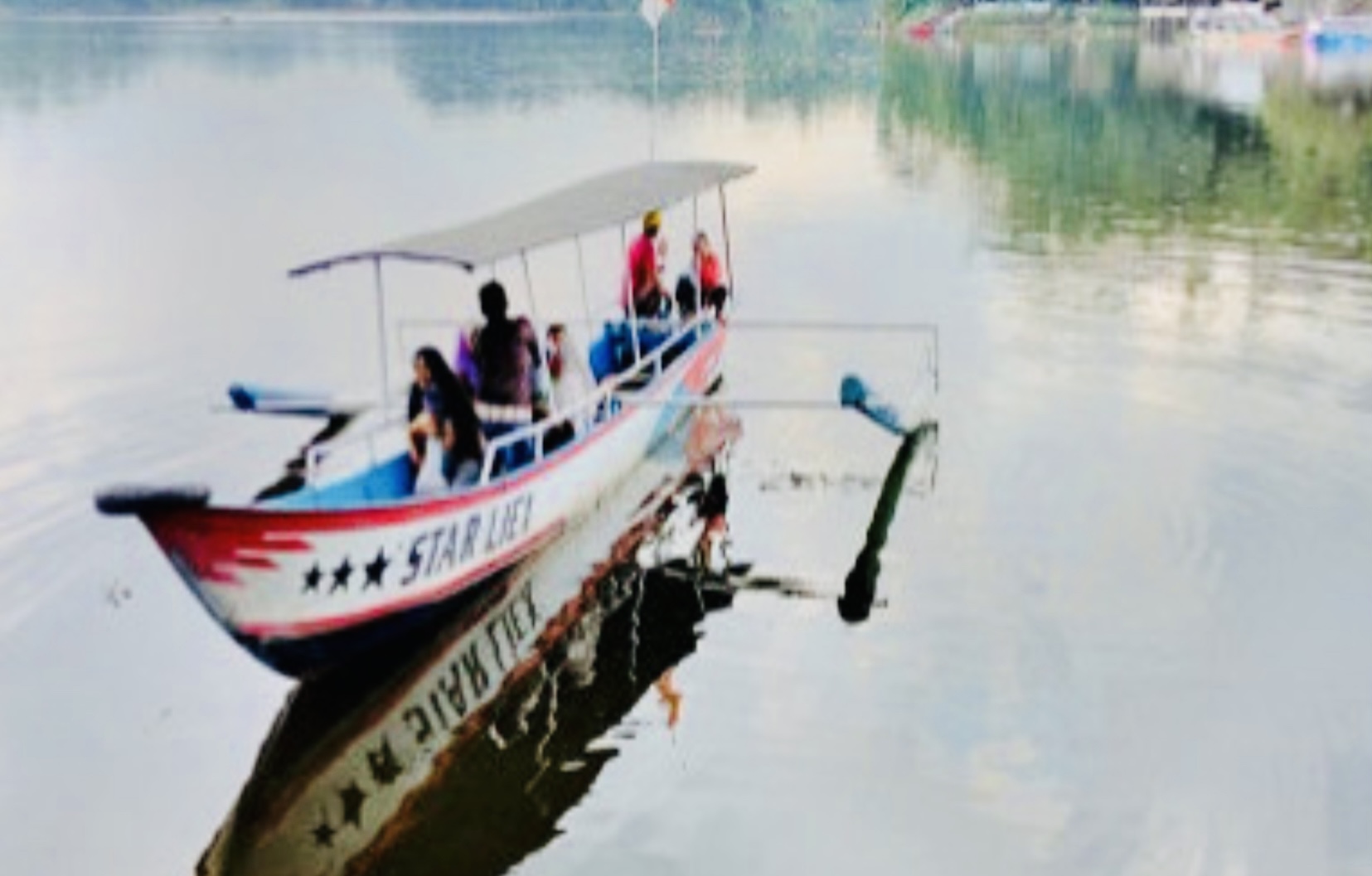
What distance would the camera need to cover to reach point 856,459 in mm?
20000

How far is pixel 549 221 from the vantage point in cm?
1769

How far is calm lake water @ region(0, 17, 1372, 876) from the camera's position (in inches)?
473

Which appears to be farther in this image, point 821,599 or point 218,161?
point 218,161

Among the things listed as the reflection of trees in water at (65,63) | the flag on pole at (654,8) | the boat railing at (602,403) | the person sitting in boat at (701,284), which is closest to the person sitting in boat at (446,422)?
the boat railing at (602,403)

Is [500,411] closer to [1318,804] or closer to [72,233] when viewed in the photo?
[1318,804]

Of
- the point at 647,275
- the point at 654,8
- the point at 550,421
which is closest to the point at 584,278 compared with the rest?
the point at 647,275

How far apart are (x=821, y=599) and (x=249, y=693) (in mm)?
5323

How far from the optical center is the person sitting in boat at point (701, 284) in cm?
2272

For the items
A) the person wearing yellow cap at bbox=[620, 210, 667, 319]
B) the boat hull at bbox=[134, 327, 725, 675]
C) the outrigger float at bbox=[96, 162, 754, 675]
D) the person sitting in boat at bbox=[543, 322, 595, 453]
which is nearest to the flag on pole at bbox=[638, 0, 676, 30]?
the person wearing yellow cap at bbox=[620, 210, 667, 319]

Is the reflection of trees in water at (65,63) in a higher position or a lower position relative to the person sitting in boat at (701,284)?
higher

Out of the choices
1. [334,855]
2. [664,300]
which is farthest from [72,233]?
[334,855]

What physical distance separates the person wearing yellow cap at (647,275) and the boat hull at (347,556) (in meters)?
5.34

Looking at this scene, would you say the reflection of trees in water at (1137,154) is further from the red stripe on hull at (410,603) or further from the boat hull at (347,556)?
the boat hull at (347,556)

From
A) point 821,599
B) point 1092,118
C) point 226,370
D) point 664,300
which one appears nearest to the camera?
point 821,599
